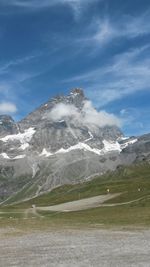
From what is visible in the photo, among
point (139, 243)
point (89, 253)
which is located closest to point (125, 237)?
point (139, 243)

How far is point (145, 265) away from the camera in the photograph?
28.1 m

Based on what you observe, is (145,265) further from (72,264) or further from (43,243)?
(43,243)

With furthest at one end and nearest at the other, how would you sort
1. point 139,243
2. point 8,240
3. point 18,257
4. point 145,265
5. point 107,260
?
point 8,240 < point 139,243 < point 18,257 < point 107,260 < point 145,265

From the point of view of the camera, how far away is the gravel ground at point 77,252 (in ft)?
96.9

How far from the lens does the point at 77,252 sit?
34.7 m

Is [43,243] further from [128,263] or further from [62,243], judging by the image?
[128,263]

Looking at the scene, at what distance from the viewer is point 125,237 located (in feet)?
150

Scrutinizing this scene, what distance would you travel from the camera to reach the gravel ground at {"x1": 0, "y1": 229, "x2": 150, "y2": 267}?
29.5 meters

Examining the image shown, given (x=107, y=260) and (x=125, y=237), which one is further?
(x=125, y=237)

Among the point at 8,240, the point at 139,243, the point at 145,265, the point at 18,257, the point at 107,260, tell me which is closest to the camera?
the point at 145,265

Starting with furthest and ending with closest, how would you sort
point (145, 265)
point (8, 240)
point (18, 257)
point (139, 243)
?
point (8, 240) → point (139, 243) → point (18, 257) → point (145, 265)

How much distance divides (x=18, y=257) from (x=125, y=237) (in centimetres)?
1610

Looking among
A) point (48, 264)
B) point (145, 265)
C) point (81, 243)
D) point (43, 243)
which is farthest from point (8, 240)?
point (145, 265)

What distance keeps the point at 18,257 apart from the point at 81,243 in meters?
9.63
